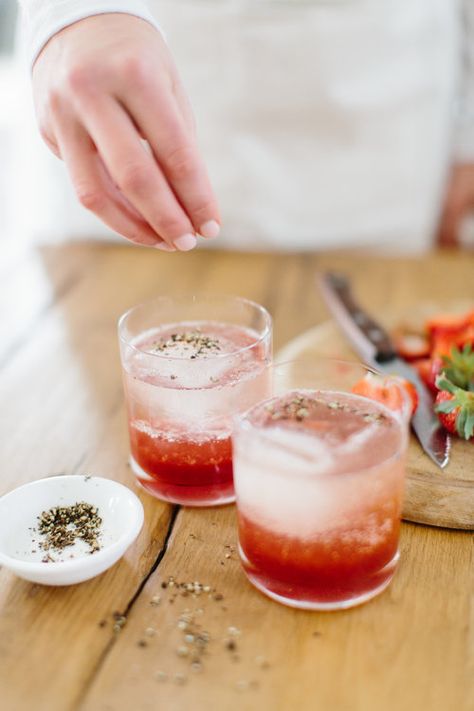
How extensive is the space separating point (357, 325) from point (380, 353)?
0.39 ft

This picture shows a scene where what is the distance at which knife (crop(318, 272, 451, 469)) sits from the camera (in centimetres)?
Result: 126

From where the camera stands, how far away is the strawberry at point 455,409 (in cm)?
124

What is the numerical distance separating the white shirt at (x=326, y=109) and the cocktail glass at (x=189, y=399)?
998 millimetres

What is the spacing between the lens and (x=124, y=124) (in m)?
1.02

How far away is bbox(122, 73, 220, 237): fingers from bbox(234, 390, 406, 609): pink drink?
10.7 inches

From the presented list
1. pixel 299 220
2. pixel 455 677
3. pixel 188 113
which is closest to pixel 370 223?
pixel 299 220

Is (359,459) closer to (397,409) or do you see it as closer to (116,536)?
(397,409)

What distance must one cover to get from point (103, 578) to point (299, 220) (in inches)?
54.4

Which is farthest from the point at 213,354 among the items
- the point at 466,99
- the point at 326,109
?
the point at 466,99

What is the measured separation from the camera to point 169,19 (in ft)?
6.79

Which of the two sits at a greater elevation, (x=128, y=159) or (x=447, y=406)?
(x=128, y=159)

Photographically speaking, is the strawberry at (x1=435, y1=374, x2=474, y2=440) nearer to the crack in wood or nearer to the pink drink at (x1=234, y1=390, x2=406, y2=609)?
the pink drink at (x1=234, y1=390, x2=406, y2=609)

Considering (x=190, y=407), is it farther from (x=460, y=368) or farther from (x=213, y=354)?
(x=460, y=368)

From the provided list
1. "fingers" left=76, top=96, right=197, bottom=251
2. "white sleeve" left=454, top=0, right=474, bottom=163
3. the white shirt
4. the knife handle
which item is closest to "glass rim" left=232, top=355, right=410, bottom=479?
"fingers" left=76, top=96, right=197, bottom=251
